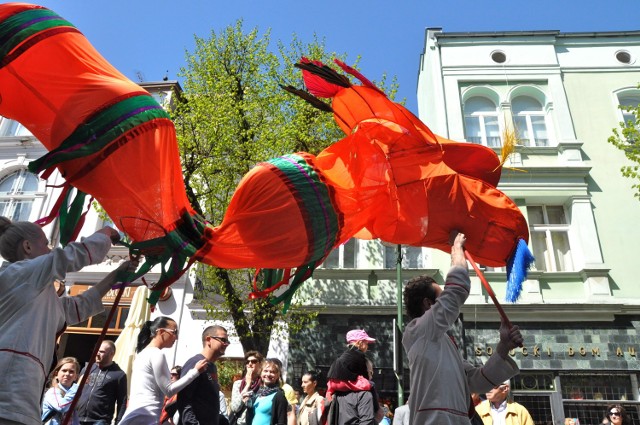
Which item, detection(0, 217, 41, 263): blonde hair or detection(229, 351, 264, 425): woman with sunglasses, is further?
detection(229, 351, 264, 425): woman with sunglasses

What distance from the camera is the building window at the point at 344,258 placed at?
51.3ft

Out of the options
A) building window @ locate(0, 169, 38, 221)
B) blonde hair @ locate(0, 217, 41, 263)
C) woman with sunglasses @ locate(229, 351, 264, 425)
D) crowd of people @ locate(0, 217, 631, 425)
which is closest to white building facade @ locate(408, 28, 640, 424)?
woman with sunglasses @ locate(229, 351, 264, 425)

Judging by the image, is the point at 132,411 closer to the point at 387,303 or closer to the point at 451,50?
the point at 387,303

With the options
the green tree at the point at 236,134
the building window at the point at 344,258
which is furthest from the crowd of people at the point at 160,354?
the building window at the point at 344,258

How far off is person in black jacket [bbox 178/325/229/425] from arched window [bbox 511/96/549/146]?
13242 mm

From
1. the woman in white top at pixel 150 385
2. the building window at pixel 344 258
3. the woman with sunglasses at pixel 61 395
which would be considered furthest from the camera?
the building window at pixel 344 258

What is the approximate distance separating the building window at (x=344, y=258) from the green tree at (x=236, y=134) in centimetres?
201

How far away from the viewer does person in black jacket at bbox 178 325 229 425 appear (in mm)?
4785

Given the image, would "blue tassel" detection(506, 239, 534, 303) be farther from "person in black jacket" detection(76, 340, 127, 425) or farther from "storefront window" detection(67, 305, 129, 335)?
"storefront window" detection(67, 305, 129, 335)

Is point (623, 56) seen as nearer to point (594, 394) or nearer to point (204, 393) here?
point (594, 394)

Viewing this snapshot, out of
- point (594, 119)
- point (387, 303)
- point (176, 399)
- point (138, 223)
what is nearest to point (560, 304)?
point (387, 303)

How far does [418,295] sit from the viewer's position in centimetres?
359

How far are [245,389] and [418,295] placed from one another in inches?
124

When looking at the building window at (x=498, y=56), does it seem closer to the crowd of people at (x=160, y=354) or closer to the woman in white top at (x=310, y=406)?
the woman in white top at (x=310, y=406)
